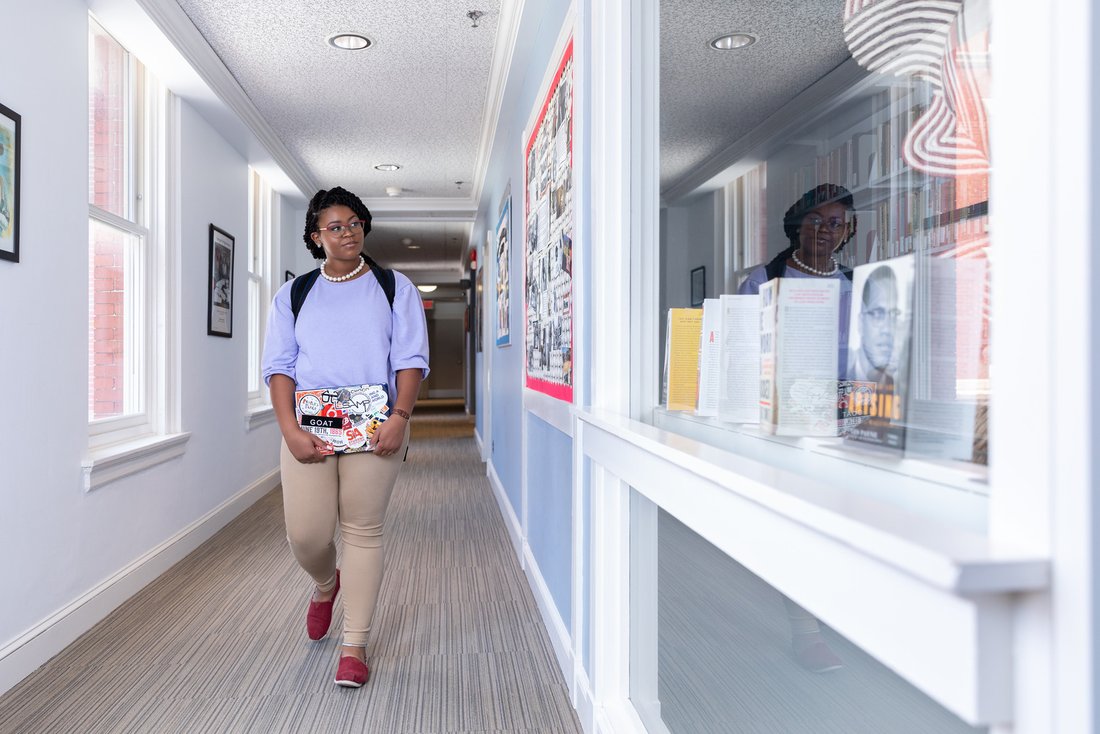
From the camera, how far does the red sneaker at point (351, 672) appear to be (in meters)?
2.14

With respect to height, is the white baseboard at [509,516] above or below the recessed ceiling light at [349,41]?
below

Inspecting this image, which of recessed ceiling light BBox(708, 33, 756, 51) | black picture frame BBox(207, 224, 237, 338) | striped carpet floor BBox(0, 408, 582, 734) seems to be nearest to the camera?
recessed ceiling light BBox(708, 33, 756, 51)

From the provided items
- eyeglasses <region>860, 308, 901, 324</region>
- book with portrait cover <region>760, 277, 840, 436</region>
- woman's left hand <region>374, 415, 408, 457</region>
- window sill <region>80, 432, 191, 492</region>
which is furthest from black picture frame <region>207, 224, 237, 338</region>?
eyeglasses <region>860, 308, 901, 324</region>

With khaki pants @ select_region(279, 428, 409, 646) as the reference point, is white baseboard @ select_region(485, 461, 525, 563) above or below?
below

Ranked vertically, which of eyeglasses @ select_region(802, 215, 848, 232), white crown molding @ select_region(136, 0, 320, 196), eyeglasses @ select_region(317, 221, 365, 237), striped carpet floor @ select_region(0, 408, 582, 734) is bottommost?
striped carpet floor @ select_region(0, 408, 582, 734)

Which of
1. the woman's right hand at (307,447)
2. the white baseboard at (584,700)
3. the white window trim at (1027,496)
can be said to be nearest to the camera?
the white window trim at (1027,496)

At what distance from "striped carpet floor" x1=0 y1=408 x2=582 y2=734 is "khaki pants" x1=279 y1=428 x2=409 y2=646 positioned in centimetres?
25

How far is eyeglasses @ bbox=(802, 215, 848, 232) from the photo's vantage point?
824mm

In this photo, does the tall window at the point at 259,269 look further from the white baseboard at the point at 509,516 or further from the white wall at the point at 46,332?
the white wall at the point at 46,332

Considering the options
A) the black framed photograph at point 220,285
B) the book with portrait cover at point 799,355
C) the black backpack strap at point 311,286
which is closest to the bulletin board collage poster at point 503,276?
the black framed photograph at point 220,285

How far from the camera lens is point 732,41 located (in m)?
1.13

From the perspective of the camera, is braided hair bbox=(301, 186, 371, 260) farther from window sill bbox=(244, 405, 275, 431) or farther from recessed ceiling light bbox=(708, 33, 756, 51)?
window sill bbox=(244, 405, 275, 431)

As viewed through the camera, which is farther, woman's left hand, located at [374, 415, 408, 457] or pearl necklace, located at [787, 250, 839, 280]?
woman's left hand, located at [374, 415, 408, 457]

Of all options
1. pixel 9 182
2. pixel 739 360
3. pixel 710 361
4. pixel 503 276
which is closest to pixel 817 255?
pixel 739 360
